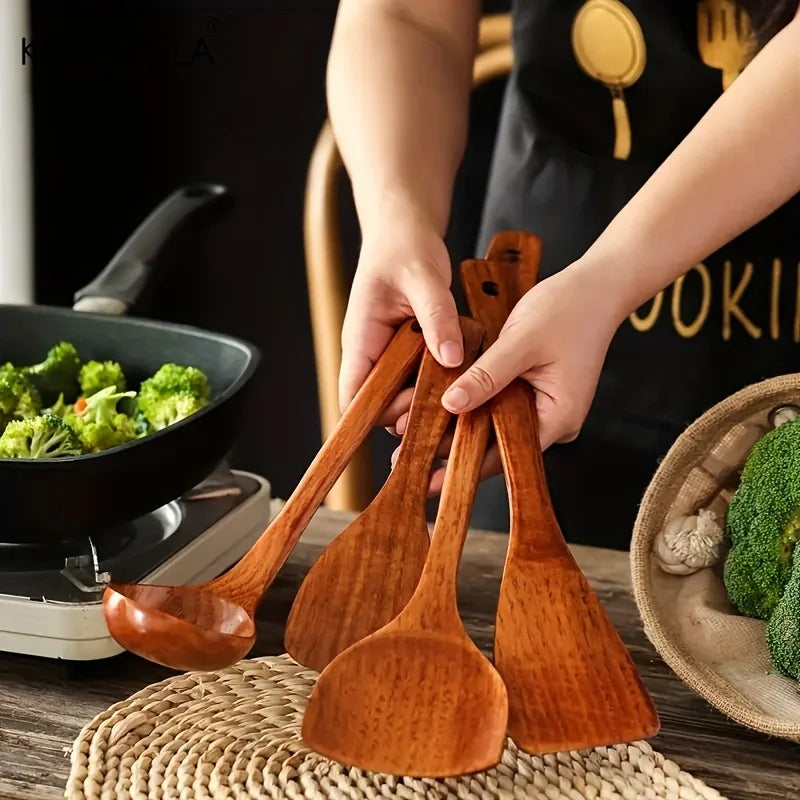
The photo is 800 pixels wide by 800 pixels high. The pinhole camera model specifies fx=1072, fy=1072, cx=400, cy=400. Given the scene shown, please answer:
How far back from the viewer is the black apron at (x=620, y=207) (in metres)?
1.02

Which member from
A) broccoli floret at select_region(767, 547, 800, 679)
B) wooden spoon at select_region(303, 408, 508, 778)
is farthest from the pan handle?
broccoli floret at select_region(767, 547, 800, 679)

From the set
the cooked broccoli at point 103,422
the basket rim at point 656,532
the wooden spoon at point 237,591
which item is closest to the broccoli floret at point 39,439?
the cooked broccoli at point 103,422

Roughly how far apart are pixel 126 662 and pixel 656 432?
0.58m

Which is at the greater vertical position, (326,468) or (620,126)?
(620,126)

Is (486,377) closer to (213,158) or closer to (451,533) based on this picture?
(451,533)

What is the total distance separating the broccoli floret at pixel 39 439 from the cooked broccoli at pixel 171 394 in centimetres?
8

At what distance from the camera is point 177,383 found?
92 cm

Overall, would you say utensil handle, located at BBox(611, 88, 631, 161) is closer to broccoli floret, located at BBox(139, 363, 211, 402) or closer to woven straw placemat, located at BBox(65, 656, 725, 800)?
broccoli floret, located at BBox(139, 363, 211, 402)

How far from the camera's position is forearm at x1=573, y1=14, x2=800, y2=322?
30.4 inches

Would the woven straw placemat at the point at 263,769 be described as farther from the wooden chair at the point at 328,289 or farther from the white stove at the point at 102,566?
the wooden chair at the point at 328,289

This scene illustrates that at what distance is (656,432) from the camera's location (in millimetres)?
1100

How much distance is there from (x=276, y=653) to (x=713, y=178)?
0.48 m

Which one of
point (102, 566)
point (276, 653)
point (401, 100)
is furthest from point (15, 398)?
point (401, 100)

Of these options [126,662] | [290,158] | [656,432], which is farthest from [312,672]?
[290,158]
